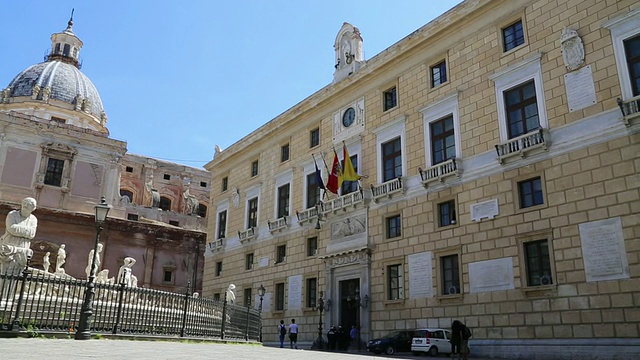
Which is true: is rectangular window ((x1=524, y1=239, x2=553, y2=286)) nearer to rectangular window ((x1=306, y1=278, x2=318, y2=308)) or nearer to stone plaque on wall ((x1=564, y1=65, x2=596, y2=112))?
stone plaque on wall ((x1=564, y1=65, x2=596, y2=112))

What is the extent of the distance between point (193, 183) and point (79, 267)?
1643 centimetres

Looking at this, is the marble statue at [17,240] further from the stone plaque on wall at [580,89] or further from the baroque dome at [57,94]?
the baroque dome at [57,94]

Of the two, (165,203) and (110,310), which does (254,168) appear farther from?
(165,203)

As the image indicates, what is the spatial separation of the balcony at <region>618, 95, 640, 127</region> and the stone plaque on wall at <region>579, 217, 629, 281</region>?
9.25 feet

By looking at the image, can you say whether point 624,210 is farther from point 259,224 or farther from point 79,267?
point 79,267

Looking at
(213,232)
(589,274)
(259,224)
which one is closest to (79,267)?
(213,232)

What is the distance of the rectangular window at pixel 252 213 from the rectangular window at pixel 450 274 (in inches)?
552

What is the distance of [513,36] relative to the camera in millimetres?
19469

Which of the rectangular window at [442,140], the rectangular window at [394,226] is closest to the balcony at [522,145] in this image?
the rectangular window at [442,140]

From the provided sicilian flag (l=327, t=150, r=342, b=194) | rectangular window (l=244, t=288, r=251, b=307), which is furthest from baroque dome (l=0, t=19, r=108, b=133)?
sicilian flag (l=327, t=150, r=342, b=194)

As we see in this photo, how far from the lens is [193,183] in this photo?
172ft

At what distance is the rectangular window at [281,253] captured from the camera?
27984 millimetres

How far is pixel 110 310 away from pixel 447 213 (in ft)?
39.4

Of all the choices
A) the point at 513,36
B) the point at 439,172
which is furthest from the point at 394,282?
the point at 513,36
